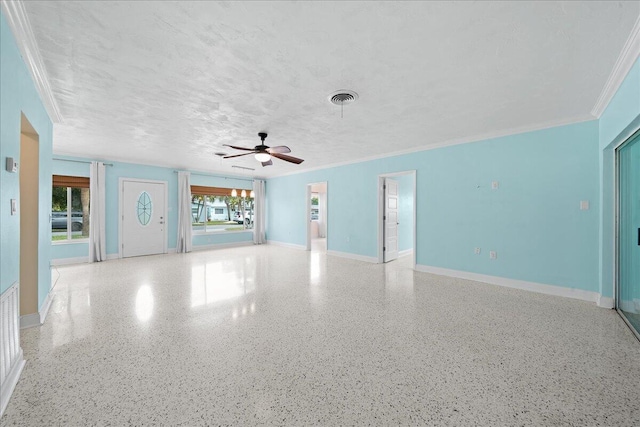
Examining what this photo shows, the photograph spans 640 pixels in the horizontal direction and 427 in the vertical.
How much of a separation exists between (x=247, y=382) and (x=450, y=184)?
4581 mm

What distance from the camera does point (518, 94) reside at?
3.04 metres

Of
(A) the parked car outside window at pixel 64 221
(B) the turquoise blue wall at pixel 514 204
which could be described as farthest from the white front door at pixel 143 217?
(B) the turquoise blue wall at pixel 514 204

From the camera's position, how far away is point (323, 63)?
2.41m

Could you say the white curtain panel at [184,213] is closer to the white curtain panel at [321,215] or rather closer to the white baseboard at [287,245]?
the white baseboard at [287,245]

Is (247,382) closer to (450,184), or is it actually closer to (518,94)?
(518,94)

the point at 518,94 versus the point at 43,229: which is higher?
the point at 518,94

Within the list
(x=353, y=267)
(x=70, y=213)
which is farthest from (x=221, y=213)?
(x=353, y=267)

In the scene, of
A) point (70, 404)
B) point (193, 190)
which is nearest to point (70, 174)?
point (193, 190)

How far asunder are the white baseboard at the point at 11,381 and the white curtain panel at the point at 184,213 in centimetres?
585

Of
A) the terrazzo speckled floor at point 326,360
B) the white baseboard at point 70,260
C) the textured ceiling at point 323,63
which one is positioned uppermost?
the textured ceiling at point 323,63

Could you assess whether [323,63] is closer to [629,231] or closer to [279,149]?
[279,149]

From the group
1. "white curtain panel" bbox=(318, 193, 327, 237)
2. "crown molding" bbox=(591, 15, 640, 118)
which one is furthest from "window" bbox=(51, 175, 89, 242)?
"crown molding" bbox=(591, 15, 640, 118)

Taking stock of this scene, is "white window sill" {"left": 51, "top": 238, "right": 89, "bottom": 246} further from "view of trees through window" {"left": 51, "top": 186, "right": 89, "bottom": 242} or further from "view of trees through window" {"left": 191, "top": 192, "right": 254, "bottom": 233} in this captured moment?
"view of trees through window" {"left": 191, "top": 192, "right": 254, "bottom": 233}

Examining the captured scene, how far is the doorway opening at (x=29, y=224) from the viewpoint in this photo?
2.84 meters
